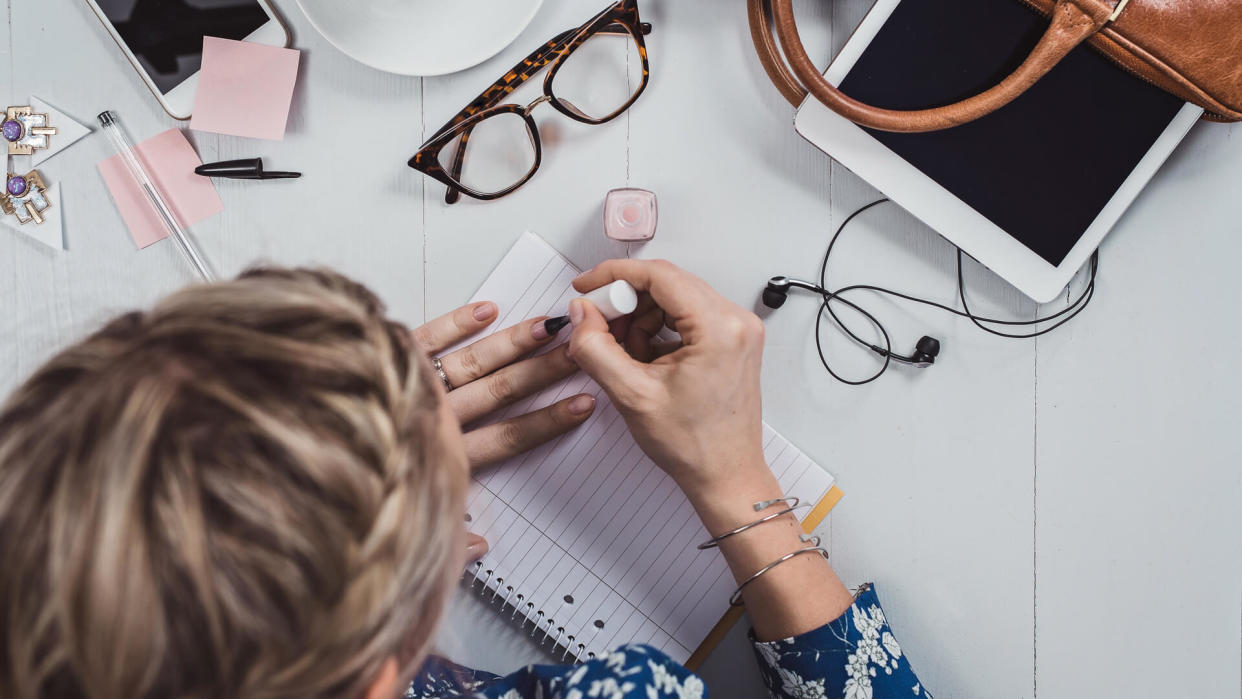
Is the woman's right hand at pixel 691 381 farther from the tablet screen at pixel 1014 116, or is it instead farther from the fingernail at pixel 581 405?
the tablet screen at pixel 1014 116

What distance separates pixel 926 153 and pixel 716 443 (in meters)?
0.35

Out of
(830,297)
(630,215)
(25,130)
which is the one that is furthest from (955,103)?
(25,130)

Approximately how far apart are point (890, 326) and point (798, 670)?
1.17 ft

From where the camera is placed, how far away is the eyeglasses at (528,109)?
2.46ft

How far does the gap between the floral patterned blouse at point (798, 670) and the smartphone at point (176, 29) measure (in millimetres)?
658

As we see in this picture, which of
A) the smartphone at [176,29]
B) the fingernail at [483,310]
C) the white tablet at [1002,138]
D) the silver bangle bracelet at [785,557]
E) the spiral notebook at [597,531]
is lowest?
the spiral notebook at [597,531]

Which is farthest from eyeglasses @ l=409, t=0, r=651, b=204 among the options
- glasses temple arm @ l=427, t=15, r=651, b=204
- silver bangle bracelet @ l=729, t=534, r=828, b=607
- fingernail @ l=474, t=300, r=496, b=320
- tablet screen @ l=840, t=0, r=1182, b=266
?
silver bangle bracelet @ l=729, t=534, r=828, b=607

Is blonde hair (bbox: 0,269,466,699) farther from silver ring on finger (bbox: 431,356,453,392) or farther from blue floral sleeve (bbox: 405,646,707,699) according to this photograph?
silver ring on finger (bbox: 431,356,453,392)

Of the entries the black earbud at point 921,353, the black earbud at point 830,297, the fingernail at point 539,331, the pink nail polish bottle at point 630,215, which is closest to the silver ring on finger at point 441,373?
the fingernail at point 539,331

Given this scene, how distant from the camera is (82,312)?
81 cm

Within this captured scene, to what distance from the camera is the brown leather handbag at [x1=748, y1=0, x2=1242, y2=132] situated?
0.62 meters

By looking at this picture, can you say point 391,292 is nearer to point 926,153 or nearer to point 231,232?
point 231,232

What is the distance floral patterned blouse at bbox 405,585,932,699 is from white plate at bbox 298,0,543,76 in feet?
1.86

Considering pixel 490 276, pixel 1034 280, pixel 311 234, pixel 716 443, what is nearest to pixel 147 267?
pixel 311 234
